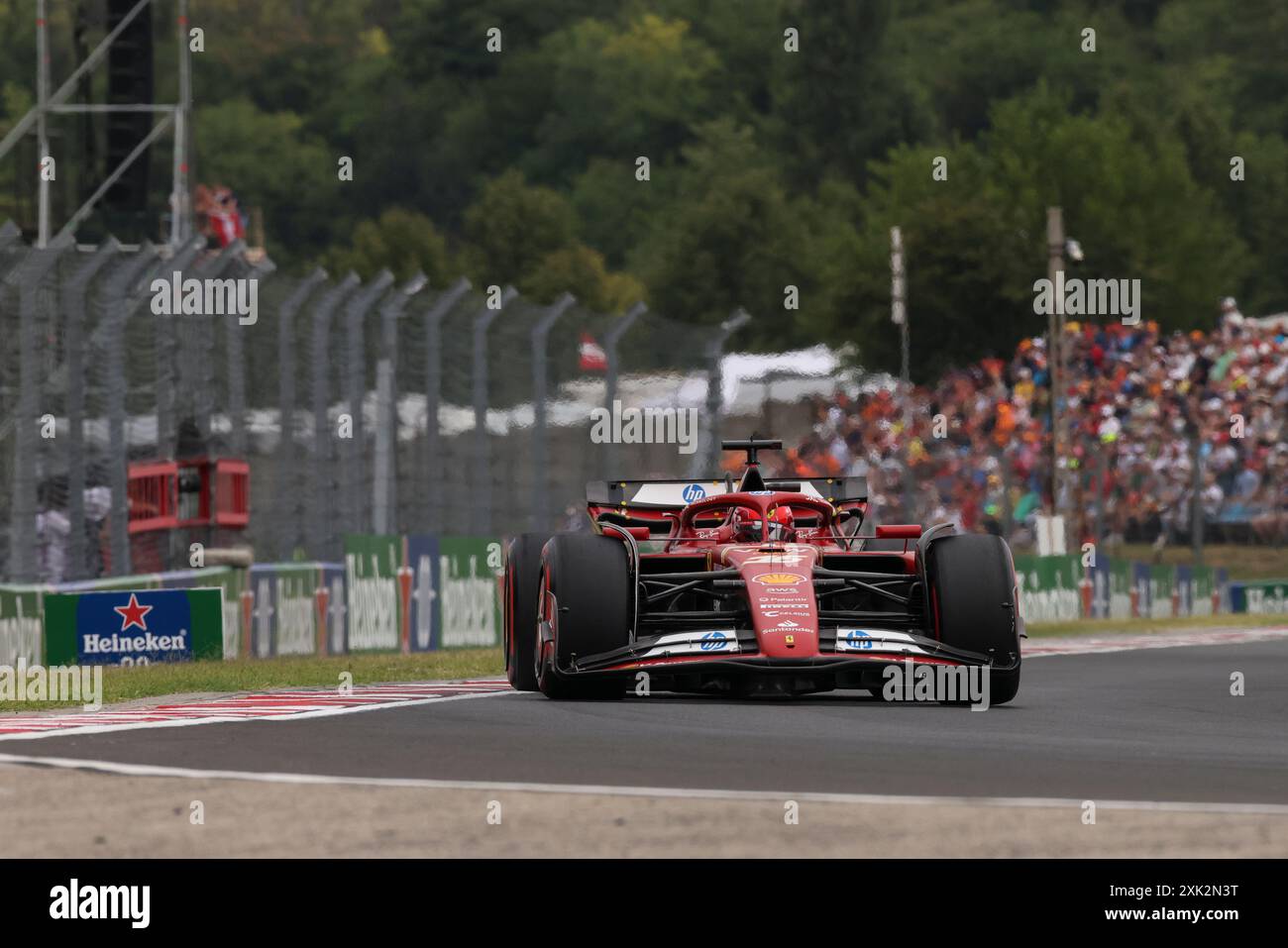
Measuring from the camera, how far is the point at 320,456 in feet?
74.8

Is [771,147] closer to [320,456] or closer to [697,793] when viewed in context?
[320,456]

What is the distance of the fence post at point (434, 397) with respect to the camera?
23875 millimetres

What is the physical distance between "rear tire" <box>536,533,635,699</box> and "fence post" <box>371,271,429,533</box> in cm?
969

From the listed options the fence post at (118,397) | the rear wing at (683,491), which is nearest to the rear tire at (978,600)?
the rear wing at (683,491)

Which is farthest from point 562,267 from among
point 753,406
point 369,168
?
point 753,406

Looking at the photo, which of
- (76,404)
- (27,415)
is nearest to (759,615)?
(27,415)

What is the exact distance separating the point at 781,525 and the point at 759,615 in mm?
1518

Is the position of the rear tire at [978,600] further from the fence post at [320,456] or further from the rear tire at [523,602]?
the fence post at [320,456]

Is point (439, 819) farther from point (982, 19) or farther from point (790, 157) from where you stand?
point (982, 19)

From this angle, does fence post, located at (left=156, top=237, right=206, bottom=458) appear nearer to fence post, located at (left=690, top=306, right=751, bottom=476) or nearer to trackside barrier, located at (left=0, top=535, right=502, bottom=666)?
trackside barrier, located at (left=0, top=535, right=502, bottom=666)

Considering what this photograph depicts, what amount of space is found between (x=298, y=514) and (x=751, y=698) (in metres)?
8.72

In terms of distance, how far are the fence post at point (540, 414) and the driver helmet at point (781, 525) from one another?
9.41 m

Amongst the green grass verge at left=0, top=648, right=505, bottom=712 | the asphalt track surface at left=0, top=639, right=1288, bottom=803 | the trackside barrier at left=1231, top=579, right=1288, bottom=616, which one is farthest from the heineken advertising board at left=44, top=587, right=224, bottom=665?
the trackside barrier at left=1231, top=579, right=1288, bottom=616
